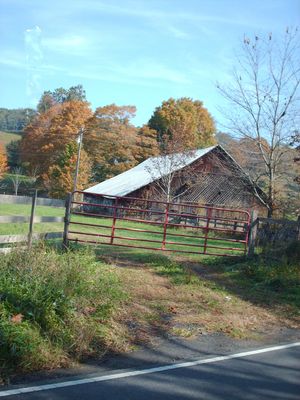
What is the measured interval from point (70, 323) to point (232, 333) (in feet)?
8.71

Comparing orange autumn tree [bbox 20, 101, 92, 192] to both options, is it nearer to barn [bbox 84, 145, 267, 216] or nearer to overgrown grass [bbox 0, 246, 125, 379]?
barn [bbox 84, 145, 267, 216]

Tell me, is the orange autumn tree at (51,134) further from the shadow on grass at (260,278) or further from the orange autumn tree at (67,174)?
the shadow on grass at (260,278)

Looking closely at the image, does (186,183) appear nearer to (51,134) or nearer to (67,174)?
(67,174)

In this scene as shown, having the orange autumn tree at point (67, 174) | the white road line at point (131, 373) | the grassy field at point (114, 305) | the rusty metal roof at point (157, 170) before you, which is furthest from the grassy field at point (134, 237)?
the orange autumn tree at point (67, 174)

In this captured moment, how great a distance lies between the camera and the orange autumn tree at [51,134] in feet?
211

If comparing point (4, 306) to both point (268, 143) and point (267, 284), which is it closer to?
point (267, 284)

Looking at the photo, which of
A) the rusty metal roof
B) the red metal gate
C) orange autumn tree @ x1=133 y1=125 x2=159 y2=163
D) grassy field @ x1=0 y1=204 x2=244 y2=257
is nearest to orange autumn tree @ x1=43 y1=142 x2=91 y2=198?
orange autumn tree @ x1=133 y1=125 x2=159 y2=163

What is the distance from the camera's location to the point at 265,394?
5.07 m

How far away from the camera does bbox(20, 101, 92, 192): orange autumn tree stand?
6431cm

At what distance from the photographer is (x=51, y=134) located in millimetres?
66188

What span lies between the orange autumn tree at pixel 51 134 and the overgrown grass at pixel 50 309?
54.3m

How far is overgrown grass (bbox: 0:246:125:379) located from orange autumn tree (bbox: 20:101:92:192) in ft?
178

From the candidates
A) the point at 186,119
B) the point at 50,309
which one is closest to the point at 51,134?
the point at 186,119

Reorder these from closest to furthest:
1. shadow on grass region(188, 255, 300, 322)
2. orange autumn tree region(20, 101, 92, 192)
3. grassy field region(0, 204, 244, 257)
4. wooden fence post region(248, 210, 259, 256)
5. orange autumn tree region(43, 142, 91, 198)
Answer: shadow on grass region(188, 255, 300, 322)
wooden fence post region(248, 210, 259, 256)
grassy field region(0, 204, 244, 257)
orange autumn tree region(43, 142, 91, 198)
orange autumn tree region(20, 101, 92, 192)
